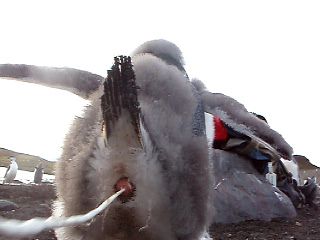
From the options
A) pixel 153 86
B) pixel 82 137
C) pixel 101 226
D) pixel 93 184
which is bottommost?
pixel 101 226

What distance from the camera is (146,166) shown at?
238cm

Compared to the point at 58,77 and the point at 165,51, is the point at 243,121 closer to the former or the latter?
the point at 165,51

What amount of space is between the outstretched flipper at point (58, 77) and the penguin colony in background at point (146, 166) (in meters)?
0.36

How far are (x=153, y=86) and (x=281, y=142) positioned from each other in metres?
0.90

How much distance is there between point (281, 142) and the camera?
314 centimetres

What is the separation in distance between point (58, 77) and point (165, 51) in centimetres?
→ 67

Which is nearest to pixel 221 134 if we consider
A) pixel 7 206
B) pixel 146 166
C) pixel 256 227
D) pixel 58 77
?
pixel 256 227

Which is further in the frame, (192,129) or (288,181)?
(288,181)

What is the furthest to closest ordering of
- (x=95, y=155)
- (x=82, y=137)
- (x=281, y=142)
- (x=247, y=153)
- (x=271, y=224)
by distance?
(x=247, y=153)
(x=271, y=224)
(x=281, y=142)
(x=82, y=137)
(x=95, y=155)

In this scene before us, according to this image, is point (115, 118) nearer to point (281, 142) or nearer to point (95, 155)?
point (95, 155)

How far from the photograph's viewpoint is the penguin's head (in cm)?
326

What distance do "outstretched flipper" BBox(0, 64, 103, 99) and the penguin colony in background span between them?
361mm

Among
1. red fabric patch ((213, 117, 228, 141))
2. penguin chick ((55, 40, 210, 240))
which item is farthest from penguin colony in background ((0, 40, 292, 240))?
red fabric patch ((213, 117, 228, 141))

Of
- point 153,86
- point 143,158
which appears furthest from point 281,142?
point 143,158
